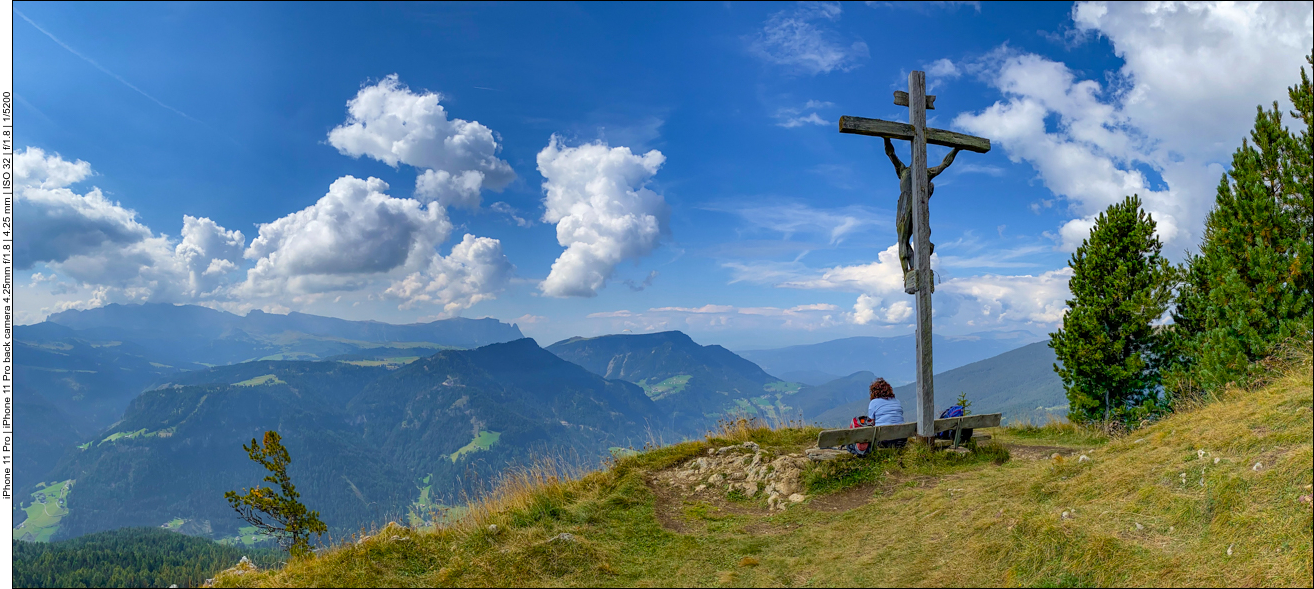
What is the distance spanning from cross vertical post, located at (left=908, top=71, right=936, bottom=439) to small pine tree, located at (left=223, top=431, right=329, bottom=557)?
387 inches

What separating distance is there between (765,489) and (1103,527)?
4.67 meters

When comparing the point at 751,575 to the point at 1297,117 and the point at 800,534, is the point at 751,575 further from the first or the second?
the point at 1297,117

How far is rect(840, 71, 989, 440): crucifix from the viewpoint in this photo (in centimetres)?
1020

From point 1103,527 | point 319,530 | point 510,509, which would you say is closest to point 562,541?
point 510,509

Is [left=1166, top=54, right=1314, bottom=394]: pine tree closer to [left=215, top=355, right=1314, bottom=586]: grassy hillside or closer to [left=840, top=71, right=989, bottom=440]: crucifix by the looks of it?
[left=215, top=355, right=1314, bottom=586]: grassy hillside

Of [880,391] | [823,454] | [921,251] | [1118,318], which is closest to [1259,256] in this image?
[1118,318]

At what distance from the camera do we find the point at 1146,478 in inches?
236

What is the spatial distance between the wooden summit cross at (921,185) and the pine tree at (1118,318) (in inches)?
237

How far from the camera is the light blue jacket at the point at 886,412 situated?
33.1 feet

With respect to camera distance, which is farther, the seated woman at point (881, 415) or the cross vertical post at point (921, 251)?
the cross vertical post at point (921, 251)

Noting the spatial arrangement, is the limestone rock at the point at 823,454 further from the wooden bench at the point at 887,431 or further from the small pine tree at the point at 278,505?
the small pine tree at the point at 278,505

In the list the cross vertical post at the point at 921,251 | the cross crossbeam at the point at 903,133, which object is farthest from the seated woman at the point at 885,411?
the cross crossbeam at the point at 903,133

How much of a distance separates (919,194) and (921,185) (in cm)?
22

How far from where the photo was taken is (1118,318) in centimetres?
1391
